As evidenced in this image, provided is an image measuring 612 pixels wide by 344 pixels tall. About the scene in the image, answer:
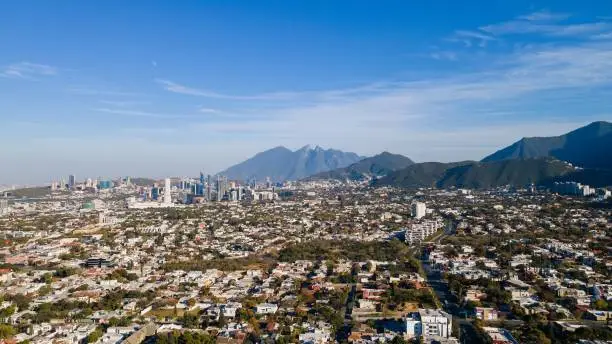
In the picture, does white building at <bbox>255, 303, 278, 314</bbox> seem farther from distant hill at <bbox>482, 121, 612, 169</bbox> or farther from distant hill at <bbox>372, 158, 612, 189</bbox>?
distant hill at <bbox>482, 121, 612, 169</bbox>

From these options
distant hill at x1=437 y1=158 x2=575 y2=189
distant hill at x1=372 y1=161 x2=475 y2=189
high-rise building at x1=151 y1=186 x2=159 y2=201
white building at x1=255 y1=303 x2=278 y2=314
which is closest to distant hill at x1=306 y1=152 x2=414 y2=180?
distant hill at x1=372 y1=161 x2=475 y2=189

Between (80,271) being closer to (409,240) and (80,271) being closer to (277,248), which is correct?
(277,248)

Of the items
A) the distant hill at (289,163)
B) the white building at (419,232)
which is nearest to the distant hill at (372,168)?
the distant hill at (289,163)

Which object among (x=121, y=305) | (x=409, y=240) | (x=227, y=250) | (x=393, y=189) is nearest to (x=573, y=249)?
(x=409, y=240)

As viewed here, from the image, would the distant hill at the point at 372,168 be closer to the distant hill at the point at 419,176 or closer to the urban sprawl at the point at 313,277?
the distant hill at the point at 419,176

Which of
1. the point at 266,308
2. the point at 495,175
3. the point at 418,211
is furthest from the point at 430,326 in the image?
the point at 495,175

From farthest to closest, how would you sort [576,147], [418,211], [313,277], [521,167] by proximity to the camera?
1. [576,147]
2. [521,167]
3. [418,211]
4. [313,277]

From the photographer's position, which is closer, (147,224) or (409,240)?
(409,240)

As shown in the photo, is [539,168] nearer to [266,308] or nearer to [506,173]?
[506,173]
